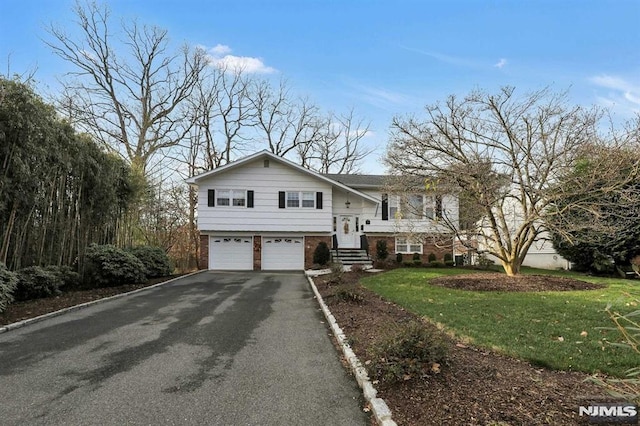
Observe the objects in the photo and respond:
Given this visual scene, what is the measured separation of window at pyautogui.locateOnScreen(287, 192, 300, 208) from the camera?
19.8 meters

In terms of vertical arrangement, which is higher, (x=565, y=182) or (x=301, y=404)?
(x=565, y=182)

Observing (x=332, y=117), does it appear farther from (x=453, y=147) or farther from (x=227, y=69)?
(x=453, y=147)

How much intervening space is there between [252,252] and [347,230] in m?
5.29

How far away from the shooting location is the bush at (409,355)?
3623mm

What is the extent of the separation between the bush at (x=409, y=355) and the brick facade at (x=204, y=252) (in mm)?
16691

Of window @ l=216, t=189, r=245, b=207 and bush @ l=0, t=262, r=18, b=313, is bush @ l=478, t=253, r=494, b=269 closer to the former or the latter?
window @ l=216, t=189, r=245, b=207

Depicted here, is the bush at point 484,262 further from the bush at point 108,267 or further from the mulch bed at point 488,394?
the bush at point 108,267

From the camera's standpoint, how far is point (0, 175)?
8.15 meters

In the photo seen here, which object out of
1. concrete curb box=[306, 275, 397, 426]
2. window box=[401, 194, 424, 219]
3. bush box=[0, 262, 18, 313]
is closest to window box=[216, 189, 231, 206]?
window box=[401, 194, 424, 219]

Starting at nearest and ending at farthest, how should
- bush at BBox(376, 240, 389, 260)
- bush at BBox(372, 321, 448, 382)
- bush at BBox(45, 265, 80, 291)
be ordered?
bush at BBox(372, 321, 448, 382)
bush at BBox(45, 265, 80, 291)
bush at BBox(376, 240, 389, 260)

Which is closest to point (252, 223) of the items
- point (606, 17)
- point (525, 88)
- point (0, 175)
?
point (0, 175)

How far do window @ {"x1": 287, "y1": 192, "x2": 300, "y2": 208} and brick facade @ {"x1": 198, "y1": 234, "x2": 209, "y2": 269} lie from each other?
14.6ft

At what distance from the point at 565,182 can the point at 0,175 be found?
43.3ft

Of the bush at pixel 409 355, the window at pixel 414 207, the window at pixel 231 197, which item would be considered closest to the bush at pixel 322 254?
the window at pixel 231 197
